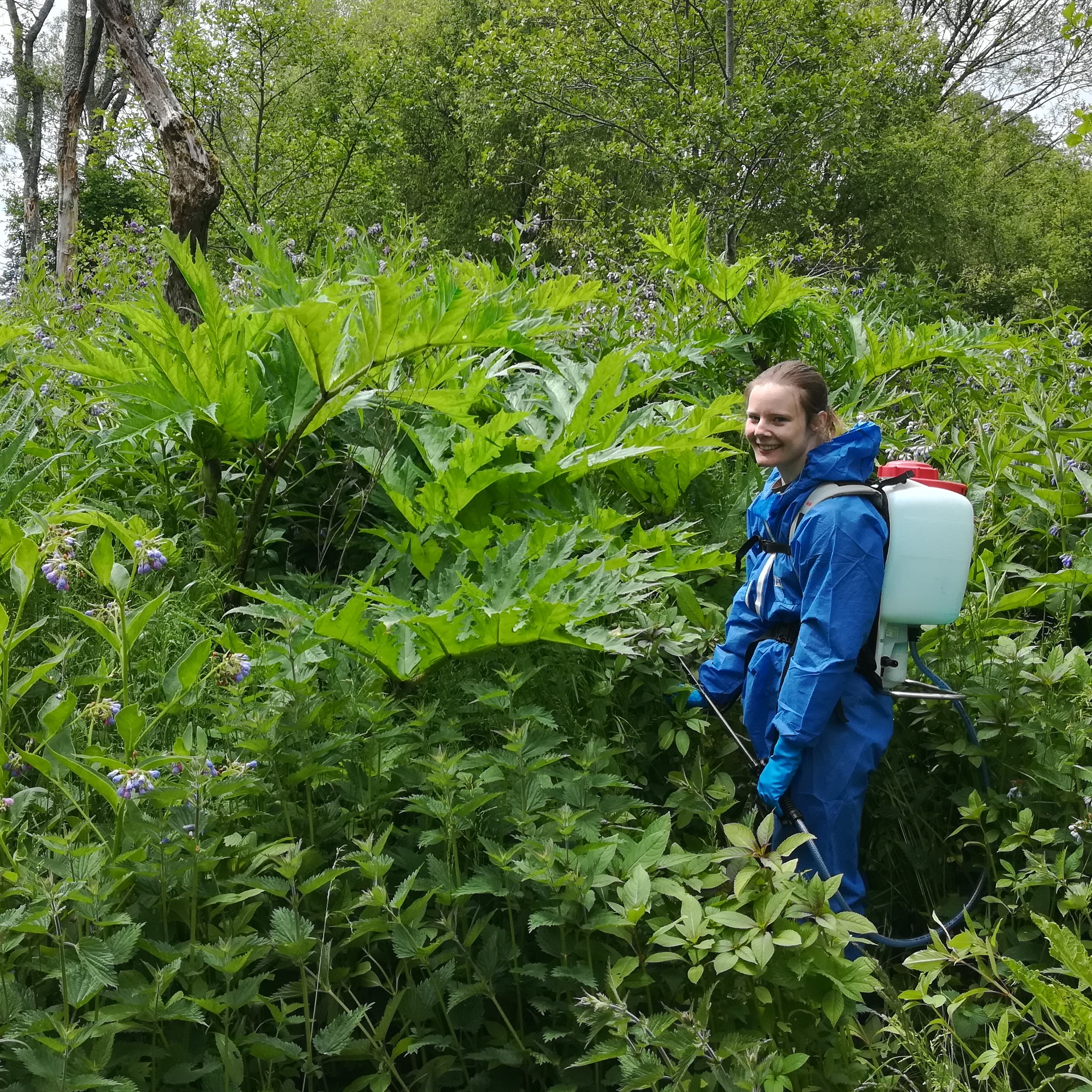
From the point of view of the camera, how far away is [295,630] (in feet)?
7.18

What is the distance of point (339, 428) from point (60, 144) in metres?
14.9

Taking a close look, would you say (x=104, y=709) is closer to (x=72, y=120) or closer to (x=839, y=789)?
(x=839, y=789)

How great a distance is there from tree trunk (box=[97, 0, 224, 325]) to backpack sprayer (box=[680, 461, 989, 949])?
10.9ft

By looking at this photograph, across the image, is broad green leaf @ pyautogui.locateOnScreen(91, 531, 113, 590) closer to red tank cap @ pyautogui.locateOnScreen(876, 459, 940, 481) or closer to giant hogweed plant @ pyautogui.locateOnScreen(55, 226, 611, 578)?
giant hogweed plant @ pyautogui.locateOnScreen(55, 226, 611, 578)

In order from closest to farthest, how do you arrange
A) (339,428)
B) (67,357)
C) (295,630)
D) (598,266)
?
(295,630) < (67,357) < (339,428) < (598,266)

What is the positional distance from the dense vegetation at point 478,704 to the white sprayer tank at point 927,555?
44 cm

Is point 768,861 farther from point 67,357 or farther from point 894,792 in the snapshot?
point 67,357

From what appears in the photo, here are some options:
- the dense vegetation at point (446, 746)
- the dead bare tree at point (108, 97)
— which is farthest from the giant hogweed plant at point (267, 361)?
the dead bare tree at point (108, 97)

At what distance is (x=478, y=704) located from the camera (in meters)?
2.37

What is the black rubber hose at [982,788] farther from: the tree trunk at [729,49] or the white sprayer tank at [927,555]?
the tree trunk at [729,49]

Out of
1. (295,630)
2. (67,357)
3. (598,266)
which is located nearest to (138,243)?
(598,266)

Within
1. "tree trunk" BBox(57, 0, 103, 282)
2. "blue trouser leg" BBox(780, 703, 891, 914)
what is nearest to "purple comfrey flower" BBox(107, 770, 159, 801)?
"blue trouser leg" BBox(780, 703, 891, 914)

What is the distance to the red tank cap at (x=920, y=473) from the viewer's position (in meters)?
2.62

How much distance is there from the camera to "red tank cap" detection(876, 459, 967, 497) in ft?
8.61
